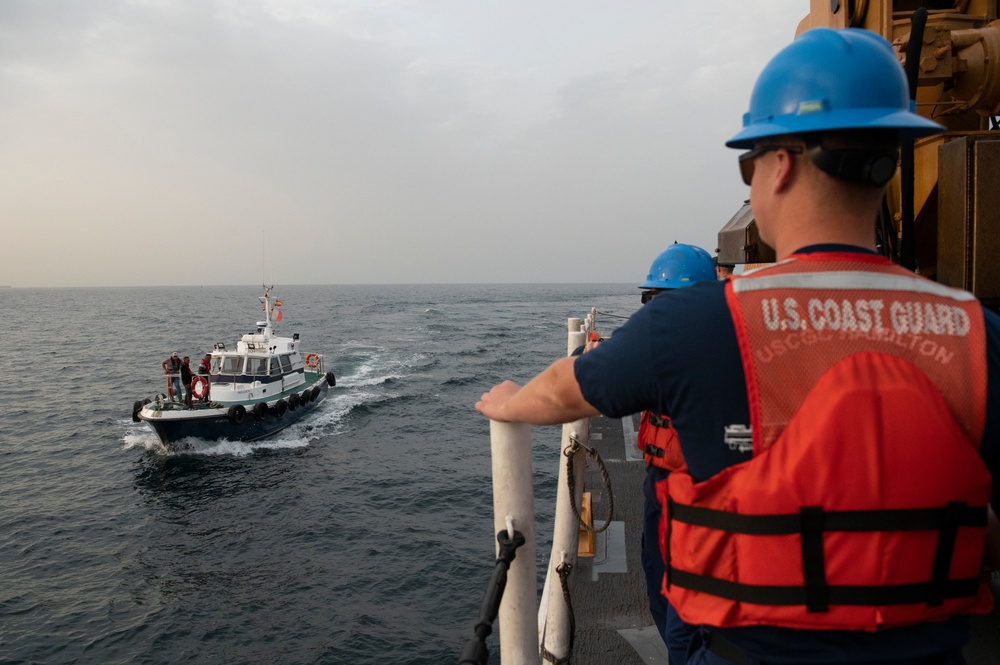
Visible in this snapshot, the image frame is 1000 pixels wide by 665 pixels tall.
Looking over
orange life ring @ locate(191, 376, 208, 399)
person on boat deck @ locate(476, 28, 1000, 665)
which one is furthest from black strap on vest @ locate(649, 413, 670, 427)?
orange life ring @ locate(191, 376, 208, 399)

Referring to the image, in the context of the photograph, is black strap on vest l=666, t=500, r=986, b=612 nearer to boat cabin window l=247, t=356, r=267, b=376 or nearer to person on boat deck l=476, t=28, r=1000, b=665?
person on boat deck l=476, t=28, r=1000, b=665

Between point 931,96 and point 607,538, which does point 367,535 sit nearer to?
point 607,538

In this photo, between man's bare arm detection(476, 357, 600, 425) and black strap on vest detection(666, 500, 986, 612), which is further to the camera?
man's bare arm detection(476, 357, 600, 425)

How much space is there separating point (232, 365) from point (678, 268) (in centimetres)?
2182

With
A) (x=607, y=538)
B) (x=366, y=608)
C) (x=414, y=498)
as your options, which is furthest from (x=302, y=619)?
(x=607, y=538)

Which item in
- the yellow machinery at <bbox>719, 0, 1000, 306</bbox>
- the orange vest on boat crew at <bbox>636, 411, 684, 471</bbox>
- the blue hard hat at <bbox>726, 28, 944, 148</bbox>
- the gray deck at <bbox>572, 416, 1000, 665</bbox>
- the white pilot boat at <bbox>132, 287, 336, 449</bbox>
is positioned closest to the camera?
the blue hard hat at <bbox>726, 28, 944, 148</bbox>

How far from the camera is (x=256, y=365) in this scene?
23500 millimetres

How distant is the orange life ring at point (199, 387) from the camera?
21.6m

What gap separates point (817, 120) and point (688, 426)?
0.70 metres

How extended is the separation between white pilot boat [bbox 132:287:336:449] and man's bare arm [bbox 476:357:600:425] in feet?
71.8

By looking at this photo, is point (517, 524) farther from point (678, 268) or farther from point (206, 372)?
point (206, 372)

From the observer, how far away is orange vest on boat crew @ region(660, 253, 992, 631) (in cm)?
118

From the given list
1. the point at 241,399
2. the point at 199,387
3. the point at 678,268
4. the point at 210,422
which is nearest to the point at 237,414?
the point at 210,422

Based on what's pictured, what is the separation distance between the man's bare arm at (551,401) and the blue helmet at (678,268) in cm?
306
